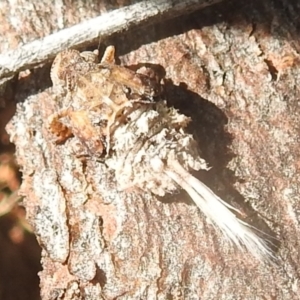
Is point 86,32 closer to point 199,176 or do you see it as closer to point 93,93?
point 93,93

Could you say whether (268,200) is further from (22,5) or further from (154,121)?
(22,5)

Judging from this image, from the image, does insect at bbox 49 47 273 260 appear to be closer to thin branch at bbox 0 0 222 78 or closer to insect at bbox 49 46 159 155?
insect at bbox 49 46 159 155

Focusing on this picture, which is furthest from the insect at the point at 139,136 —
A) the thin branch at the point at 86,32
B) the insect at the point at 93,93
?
the thin branch at the point at 86,32

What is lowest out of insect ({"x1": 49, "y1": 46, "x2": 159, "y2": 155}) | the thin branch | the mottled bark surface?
the mottled bark surface

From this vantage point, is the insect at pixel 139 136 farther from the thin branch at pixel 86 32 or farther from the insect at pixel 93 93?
the thin branch at pixel 86 32

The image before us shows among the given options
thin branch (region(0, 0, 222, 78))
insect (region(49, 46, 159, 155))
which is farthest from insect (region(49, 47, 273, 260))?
thin branch (region(0, 0, 222, 78))

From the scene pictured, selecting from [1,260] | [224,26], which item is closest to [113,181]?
[224,26]

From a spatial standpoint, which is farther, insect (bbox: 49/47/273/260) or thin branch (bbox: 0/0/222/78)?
thin branch (bbox: 0/0/222/78)
